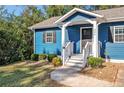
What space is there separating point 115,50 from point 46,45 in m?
6.65

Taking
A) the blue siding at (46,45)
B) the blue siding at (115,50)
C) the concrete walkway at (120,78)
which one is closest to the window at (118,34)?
the blue siding at (115,50)

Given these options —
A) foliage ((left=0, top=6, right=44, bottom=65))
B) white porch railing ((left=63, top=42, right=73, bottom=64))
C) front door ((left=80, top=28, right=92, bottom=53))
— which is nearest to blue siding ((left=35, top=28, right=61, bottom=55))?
foliage ((left=0, top=6, right=44, bottom=65))

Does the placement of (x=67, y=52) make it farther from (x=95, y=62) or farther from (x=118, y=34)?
(x=118, y=34)

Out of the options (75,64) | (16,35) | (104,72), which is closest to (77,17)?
(75,64)

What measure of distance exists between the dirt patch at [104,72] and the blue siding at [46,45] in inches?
242

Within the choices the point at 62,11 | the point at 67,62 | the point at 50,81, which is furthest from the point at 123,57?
the point at 62,11

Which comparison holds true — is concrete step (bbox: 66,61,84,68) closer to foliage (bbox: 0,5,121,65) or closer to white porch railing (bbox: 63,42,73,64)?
white porch railing (bbox: 63,42,73,64)

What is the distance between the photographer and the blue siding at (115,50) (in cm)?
1625

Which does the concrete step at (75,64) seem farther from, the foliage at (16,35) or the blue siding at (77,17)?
the foliage at (16,35)

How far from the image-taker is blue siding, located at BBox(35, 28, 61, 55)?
20.2 metres

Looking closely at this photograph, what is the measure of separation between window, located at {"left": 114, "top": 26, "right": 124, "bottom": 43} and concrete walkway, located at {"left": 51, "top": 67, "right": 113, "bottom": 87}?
13.7 ft

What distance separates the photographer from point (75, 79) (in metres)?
11.8

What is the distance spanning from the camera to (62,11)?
3491cm
